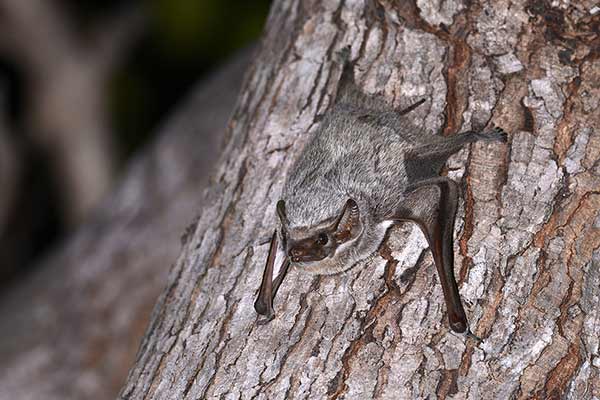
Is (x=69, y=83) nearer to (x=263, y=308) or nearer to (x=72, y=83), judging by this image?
(x=72, y=83)

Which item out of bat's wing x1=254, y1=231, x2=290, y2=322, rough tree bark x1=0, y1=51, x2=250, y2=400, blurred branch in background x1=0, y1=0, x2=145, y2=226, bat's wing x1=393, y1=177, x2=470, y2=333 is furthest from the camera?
blurred branch in background x1=0, y1=0, x2=145, y2=226

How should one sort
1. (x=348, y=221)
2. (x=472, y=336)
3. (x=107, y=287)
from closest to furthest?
(x=472, y=336), (x=348, y=221), (x=107, y=287)

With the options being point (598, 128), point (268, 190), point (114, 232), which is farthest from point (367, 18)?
point (114, 232)

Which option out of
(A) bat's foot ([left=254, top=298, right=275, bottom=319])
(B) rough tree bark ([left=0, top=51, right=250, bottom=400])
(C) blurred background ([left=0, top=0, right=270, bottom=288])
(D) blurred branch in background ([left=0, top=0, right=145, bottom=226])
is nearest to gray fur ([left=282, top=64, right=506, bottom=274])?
(A) bat's foot ([left=254, top=298, right=275, bottom=319])

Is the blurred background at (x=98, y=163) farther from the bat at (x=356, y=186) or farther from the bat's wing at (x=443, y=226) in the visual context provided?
the bat's wing at (x=443, y=226)

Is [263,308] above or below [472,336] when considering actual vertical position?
above

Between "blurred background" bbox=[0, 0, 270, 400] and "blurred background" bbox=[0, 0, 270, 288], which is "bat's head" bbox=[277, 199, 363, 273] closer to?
"blurred background" bbox=[0, 0, 270, 400]

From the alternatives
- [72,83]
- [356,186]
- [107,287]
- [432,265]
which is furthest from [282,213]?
[72,83]

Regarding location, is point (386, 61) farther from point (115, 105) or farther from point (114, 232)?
point (115, 105)
